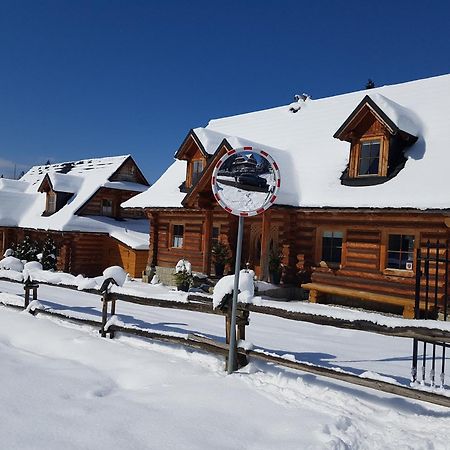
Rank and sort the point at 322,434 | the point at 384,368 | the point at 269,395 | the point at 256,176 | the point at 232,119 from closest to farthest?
the point at 322,434, the point at 269,395, the point at 256,176, the point at 384,368, the point at 232,119

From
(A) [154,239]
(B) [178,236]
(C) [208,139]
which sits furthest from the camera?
(A) [154,239]

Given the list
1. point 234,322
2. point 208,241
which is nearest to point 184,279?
point 208,241

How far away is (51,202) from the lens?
25750 millimetres

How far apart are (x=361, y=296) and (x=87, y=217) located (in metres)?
16.9

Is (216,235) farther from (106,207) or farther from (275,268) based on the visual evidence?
(106,207)

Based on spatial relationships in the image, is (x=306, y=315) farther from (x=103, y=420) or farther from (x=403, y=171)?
(x=403, y=171)

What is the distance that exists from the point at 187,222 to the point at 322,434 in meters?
15.5

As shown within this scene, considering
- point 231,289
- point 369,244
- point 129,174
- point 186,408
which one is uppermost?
point 129,174

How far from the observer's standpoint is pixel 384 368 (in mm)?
6574

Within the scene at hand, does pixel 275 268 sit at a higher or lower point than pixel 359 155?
lower

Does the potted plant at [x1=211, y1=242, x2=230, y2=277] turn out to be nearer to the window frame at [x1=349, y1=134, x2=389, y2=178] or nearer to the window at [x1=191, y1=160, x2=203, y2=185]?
the window at [x1=191, y1=160, x2=203, y2=185]

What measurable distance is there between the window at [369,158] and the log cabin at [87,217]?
41.5ft

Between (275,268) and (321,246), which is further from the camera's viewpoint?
(275,268)

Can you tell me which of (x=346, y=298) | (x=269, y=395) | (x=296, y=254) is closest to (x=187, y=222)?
(x=296, y=254)
